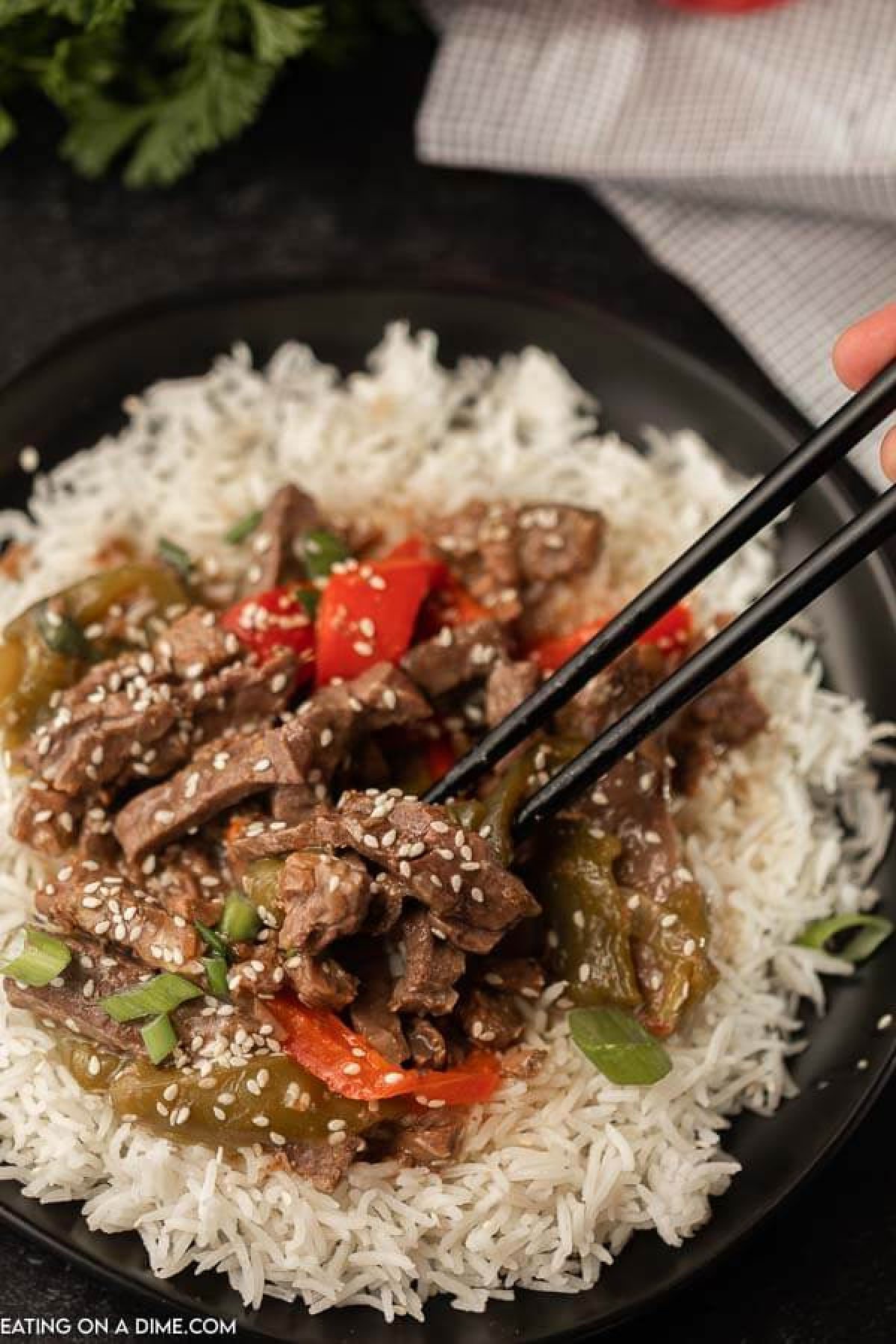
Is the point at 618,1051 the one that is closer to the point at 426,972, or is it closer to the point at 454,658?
the point at 426,972

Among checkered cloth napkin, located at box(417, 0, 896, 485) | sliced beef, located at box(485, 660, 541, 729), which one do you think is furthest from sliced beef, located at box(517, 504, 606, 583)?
checkered cloth napkin, located at box(417, 0, 896, 485)

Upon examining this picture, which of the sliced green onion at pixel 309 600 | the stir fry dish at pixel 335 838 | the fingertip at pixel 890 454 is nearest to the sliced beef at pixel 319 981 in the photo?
the stir fry dish at pixel 335 838

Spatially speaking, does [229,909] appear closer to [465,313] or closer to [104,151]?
[465,313]

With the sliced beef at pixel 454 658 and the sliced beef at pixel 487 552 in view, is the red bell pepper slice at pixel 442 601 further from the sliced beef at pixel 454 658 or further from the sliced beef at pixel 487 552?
the sliced beef at pixel 454 658

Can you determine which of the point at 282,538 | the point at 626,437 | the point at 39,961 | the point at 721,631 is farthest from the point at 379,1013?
the point at 626,437

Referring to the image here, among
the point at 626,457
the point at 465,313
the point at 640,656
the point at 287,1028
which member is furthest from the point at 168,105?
the point at 287,1028
